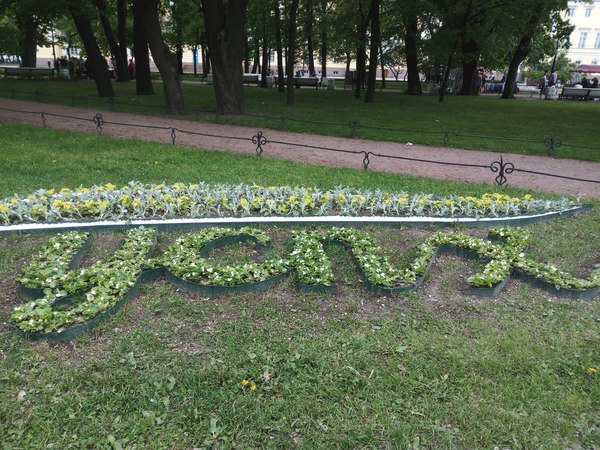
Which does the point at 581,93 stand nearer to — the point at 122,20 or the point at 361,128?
the point at 361,128

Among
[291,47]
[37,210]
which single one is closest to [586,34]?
[291,47]

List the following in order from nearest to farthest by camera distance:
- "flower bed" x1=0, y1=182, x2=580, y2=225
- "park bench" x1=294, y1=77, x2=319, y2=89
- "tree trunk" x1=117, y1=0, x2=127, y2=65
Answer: "flower bed" x1=0, y1=182, x2=580, y2=225, "tree trunk" x1=117, y1=0, x2=127, y2=65, "park bench" x1=294, y1=77, x2=319, y2=89

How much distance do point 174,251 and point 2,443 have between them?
234 cm

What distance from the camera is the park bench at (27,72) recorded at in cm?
3061

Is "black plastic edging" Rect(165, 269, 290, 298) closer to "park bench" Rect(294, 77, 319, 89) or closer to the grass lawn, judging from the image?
the grass lawn

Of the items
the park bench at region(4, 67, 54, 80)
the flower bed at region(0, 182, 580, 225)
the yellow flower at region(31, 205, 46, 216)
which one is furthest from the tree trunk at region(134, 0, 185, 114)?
the park bench at region(4, 67, 54, 80)

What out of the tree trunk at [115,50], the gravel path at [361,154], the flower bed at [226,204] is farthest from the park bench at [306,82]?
the flower bed at [226,204]

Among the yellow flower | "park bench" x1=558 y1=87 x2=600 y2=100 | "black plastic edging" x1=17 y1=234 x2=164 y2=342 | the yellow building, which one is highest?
the yellow building

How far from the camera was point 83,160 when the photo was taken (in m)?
9.23

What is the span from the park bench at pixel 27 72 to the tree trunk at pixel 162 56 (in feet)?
63.5

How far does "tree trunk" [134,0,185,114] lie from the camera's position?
1520cm

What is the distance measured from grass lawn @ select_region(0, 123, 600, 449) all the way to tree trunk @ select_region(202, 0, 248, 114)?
1193 centimetres

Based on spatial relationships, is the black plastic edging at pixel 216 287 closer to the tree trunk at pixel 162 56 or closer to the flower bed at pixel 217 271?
the flower bed at pixel 217 271

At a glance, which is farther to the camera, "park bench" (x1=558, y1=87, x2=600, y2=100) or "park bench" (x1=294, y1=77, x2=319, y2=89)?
"park bench" (x1=294, y1=77, x2=319, y2=89)
